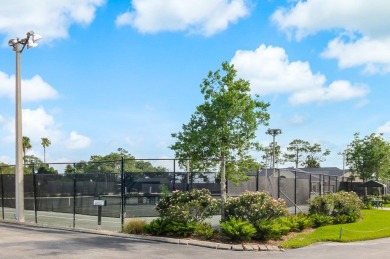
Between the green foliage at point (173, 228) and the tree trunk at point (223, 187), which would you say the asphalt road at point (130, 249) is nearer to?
the green foliage at point (173, 228)

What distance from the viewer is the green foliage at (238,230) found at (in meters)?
15.3

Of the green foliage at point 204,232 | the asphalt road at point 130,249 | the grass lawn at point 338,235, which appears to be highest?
the green foliage at point 204,232

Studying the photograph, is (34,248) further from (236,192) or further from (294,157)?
(294,157)

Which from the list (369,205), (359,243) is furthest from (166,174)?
(369,205)

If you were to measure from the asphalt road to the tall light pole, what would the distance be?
19.0ft

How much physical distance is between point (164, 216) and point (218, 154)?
2859 mm

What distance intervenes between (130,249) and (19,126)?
1154cm

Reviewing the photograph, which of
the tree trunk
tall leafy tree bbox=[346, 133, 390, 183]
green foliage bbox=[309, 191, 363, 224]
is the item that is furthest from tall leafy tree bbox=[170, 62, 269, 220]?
tall leafy tree bbox=[346, 133, 390, 183]

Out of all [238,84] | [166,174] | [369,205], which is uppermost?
[238,84]

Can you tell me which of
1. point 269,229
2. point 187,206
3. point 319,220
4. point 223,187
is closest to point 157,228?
point 187,206

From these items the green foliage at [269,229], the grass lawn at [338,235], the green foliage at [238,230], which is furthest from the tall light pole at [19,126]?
the grass lawn at [338,235]

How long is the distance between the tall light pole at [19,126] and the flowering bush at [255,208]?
35.3 ft

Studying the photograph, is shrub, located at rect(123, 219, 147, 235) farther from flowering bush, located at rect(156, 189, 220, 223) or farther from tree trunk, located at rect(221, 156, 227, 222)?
tree trunk, located at rect(221, 156, 227, 222)

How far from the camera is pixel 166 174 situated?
2208cm
